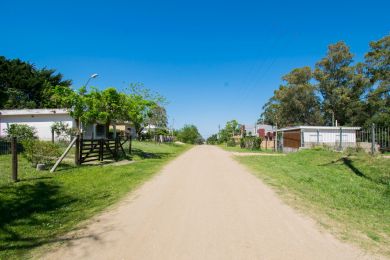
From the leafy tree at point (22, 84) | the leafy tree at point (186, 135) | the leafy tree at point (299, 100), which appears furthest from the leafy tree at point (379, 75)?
the leafy tree at point (186, 135)

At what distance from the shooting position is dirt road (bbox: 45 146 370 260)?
160 inches

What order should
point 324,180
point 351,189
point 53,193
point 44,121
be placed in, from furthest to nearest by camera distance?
1. point 44,121
2. point 324,180
3. point 351,189
4. point 53,193

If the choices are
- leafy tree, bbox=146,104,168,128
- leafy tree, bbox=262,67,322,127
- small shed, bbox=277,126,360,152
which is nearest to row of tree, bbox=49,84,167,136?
small shed, bbox=277,126,360,152

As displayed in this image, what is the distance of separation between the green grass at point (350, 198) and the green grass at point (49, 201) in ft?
16.0

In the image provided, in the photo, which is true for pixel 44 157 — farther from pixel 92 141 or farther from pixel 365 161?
pixel 365 161

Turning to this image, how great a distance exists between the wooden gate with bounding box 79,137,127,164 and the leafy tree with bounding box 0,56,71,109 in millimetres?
30776

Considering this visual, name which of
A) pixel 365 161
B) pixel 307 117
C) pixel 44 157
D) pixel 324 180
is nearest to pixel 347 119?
pixel 307 117

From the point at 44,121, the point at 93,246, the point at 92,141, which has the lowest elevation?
the point at 93,246

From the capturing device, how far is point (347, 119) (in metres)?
48.9

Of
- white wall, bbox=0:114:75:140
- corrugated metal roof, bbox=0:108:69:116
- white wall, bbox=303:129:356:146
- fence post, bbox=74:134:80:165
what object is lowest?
fence post, bbox=74:134:80:165

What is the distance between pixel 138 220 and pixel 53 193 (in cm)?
420

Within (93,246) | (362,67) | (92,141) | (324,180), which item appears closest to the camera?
(93,246)

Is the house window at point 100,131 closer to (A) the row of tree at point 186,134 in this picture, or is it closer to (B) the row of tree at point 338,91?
(B) the row of tree at point 338,91

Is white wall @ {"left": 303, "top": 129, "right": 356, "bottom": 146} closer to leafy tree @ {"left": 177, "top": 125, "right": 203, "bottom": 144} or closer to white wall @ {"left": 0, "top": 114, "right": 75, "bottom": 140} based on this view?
white wall @ {"left": 0, "top": 114, "right": 75, "bottom": 140}
